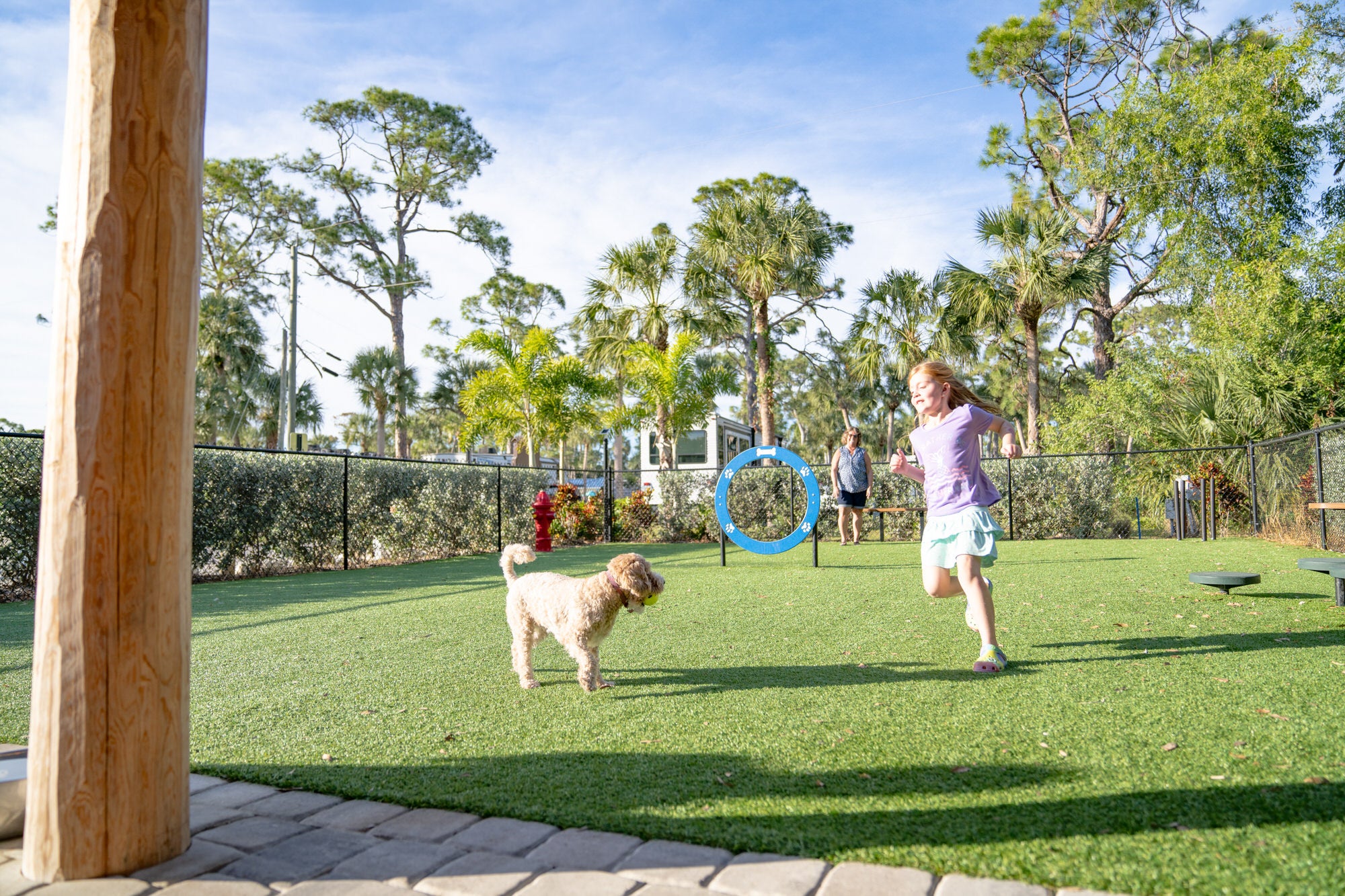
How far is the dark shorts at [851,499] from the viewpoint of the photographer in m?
11.6

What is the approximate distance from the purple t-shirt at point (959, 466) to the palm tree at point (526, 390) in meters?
16.5

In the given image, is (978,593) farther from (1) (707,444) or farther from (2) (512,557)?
(1) (707,444)

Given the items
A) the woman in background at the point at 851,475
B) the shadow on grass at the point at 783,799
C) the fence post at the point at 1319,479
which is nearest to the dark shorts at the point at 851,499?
the woman in background at the point at 851,475

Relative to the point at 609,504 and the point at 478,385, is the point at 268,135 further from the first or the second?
the point at 609,504

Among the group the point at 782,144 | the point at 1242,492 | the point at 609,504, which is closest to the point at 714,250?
the point at 782,144

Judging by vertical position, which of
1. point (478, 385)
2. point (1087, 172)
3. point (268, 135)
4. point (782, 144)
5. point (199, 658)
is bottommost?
point (199, 658)

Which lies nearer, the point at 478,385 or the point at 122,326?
the point at 122,326

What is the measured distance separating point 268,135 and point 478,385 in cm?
1352

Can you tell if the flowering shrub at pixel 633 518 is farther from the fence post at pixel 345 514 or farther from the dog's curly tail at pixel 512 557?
the dog's curly tail at pixel 512 557

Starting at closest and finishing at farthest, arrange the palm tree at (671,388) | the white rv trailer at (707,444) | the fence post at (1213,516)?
the fence post at (1213,516), the palm tree at (671,388), the white rv trailer at (707,444)

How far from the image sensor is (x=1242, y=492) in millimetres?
13273

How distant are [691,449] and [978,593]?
86.1ft

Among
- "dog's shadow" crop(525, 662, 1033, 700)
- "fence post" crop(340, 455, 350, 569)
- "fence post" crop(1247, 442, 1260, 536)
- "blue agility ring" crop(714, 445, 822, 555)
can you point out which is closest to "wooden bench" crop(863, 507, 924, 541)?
"blue agility ring" crop(714, 445, 822, 555)

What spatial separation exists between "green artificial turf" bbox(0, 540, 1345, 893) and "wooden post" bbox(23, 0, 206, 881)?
76 centimetres
